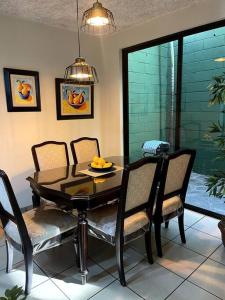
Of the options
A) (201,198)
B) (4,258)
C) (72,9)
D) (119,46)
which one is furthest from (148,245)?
(119,46)

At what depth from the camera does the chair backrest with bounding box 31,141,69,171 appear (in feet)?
8.84

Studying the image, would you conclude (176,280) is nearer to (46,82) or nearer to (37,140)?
(37,140)

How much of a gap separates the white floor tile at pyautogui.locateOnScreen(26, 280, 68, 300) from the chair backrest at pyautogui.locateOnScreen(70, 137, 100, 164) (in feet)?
4.84

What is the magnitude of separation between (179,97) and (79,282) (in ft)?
8.22

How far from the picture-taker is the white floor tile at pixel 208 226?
2.62 meters

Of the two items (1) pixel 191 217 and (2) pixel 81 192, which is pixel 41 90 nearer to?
(2) pixel 81 192

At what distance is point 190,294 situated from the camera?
1753mm

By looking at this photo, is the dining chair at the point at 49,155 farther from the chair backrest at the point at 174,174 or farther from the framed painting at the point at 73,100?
the chair backrest at the point at 174,174

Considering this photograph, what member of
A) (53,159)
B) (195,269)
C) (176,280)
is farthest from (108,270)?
(53,159)

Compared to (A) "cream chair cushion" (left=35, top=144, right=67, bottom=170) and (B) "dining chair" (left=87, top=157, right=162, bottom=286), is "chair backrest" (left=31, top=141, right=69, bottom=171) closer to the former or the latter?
(A) "cream chair cushion" (left=35, top=144, right=67, bottom=170)

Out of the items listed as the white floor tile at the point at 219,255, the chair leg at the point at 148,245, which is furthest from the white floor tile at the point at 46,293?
the white floor tile at the point at 219,255

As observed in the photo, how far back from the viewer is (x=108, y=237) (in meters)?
1.87

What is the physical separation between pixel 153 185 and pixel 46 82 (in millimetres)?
2286

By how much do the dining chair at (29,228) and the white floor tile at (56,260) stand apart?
0.87 ft
